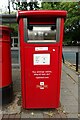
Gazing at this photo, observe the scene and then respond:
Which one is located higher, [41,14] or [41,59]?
[41,14]

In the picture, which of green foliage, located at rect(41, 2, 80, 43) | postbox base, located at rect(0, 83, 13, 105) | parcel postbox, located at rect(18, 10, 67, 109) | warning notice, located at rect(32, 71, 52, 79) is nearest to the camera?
parcel postbox, located at rect(18, 10, 67, 109)

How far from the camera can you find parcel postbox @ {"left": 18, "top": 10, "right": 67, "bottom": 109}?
4.61 meters

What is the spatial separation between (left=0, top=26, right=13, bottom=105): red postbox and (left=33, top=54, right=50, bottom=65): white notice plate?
793mm

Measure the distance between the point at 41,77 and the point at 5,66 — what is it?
2.90 feet

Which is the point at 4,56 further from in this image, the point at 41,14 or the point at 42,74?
the point at 41,14

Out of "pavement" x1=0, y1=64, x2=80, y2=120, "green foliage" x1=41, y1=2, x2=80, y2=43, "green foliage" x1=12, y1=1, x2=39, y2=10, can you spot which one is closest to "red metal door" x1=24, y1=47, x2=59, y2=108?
"pavement" x1=0, y1=64, x2=80, y2=120

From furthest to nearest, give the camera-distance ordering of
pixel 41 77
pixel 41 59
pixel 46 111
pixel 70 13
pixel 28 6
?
pixel 70 13
pixel 28 6
pixel 46 111
pixel 41 77
pixel 41 59

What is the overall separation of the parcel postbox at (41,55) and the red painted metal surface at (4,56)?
559mm

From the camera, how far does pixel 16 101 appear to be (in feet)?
18.4

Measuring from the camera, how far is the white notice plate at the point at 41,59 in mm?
4695

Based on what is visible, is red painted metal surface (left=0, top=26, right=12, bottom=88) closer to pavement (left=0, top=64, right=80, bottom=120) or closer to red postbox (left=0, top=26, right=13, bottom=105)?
red postbox (left=0, top=26, right=13, bottom=105)

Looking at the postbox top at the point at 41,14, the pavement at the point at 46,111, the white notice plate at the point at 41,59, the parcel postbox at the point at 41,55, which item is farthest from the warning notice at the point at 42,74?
the postbox top at the point at 41,14

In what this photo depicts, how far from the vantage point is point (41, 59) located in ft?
15.4

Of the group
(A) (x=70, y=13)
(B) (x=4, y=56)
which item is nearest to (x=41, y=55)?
(B) (x=4, y=56)
